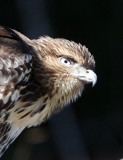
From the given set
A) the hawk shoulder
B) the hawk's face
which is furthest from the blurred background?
the hawk shoulder

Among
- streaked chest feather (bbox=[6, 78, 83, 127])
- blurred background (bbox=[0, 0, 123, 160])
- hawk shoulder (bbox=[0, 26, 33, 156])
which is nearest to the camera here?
hawk shoulder (bbox=[0, 26, 33, 156])

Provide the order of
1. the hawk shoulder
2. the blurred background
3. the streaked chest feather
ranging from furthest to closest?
the blurred background, the streaked chest feather, the hawk shoulder

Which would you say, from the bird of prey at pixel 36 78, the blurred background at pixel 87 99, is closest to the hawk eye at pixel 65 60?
the bird of prey at pixel 36 78

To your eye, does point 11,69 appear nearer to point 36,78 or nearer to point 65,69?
point 36,78

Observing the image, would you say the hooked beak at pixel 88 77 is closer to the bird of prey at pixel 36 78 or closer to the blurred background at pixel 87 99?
the bird of prey at pixel 36 78

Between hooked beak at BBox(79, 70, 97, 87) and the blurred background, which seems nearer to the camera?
hooked beak at BBox(79, 70, 97, 87)

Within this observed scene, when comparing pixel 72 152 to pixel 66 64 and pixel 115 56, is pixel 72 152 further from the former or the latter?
pixel 66 64

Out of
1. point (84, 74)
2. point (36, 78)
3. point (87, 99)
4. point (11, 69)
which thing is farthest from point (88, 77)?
point (87, 99)

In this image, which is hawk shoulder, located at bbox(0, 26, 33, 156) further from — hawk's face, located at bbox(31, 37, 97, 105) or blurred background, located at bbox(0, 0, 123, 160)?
blurred background, located at bbox(0, 0, 123, 160)
